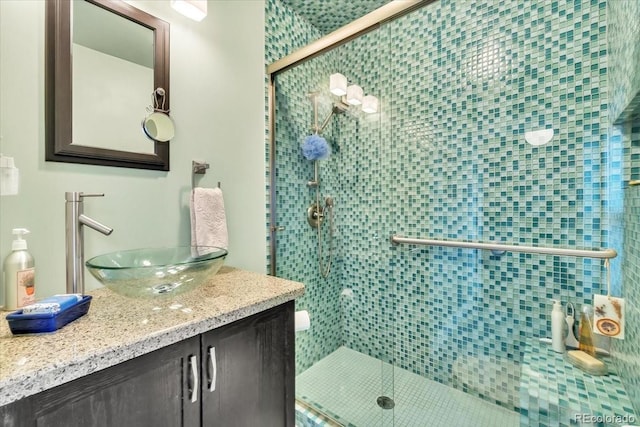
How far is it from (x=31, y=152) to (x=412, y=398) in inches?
79.7

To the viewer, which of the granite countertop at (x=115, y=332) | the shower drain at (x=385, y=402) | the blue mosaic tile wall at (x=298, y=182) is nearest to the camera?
the granite countertop at (x=115, y=332)

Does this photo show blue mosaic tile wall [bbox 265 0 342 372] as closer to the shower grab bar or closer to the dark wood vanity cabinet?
the shower grab bar

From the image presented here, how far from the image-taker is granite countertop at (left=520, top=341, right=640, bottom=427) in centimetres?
93

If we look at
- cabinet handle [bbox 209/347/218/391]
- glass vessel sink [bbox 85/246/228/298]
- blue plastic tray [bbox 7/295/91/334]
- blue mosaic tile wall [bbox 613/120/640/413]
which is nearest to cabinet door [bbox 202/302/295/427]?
cabinet handle [bbox 209/347/218/391]

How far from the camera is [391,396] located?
Result: 1.57 m

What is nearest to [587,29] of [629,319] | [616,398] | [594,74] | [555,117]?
[594,74]

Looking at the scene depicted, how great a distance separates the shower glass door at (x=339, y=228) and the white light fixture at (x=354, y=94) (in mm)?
34

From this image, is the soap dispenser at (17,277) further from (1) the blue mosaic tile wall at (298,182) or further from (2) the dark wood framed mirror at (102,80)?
(1) the blue mosaic tile wall at (298,182)

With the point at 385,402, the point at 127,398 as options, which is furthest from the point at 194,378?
the point at 385,402

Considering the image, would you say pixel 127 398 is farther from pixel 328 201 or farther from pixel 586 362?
pixel 586 362

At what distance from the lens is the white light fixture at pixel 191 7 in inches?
42.9

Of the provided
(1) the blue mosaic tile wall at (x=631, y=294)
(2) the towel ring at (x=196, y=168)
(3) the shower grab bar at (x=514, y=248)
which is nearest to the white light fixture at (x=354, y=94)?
(3) the shower grab bar at (x=514, y=248)

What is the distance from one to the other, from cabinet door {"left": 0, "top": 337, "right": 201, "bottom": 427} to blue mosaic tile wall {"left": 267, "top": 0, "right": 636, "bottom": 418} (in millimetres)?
1044

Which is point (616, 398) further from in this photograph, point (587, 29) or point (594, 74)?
point (587, 29)
